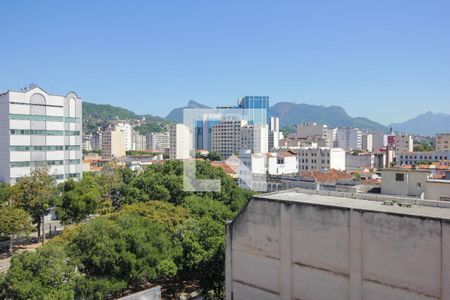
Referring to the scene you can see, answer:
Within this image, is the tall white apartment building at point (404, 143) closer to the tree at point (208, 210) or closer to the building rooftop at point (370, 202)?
the tree at point (208, 210)

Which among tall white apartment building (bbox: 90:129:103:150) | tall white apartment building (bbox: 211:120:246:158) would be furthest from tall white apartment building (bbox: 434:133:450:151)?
tall white apartment building (bbox: 90:129:103:150)

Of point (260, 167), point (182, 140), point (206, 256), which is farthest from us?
point (182, 140)

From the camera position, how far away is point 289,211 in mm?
15125

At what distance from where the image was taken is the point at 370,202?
1530cm

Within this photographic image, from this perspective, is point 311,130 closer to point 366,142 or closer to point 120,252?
point 366,142

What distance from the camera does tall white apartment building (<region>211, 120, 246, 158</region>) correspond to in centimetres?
10119

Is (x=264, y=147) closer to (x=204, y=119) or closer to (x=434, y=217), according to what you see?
(x=204, y=119)

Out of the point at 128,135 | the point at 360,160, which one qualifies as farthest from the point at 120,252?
the point at 128,135

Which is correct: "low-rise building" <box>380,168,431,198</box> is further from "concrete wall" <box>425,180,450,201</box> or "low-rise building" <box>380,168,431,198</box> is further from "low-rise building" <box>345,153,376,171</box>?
"low-rise building" <box>345,153,376,171</box>

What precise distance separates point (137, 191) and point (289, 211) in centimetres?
1988

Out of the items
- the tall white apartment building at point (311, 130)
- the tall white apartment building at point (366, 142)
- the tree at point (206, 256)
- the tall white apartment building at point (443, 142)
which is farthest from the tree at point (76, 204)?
the tall white apartment building at point (366, 142)

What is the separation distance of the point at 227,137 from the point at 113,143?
40.5 m

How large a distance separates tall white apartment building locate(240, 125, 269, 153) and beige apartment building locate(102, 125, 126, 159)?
1782 inches

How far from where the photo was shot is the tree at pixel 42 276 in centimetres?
1484
